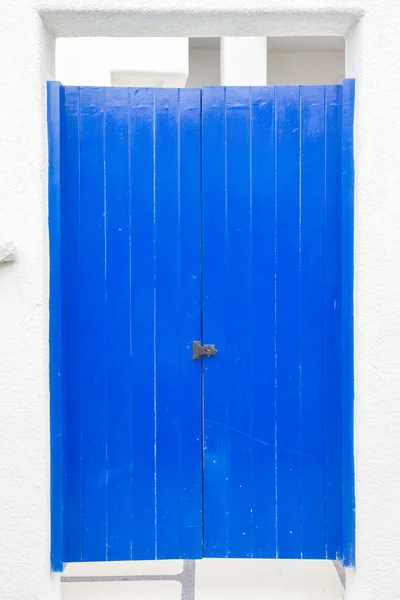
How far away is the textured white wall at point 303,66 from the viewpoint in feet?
38.8

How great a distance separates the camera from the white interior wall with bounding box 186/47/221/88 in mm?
11539

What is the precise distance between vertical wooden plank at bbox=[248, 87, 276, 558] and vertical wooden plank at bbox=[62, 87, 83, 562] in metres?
0.80

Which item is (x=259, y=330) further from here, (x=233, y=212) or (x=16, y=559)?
(x=16, y=559)

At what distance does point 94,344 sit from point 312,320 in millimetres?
1019

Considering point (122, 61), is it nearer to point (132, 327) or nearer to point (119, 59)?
point (119, 59)

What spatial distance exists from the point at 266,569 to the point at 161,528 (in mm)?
675

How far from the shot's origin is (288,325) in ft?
10.6

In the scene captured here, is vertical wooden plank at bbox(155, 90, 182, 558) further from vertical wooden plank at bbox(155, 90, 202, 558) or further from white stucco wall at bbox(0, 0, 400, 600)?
white stucco wall at bbox(0, 0, 400, 600)

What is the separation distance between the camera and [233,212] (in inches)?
126

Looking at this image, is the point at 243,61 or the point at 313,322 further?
the point at 243,61

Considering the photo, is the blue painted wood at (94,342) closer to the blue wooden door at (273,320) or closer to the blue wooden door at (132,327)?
the blue wooden door at (132,327)

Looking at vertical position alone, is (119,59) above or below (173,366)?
above

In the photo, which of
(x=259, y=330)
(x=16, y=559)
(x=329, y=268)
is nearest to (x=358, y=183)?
(x=329, y=268)

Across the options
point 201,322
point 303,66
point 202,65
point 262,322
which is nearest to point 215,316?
point 201,322
